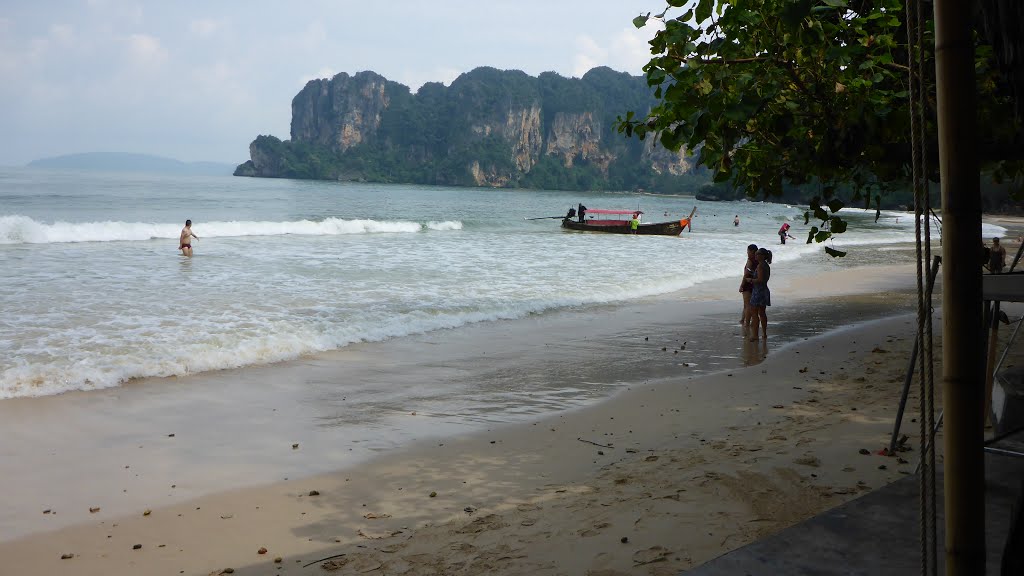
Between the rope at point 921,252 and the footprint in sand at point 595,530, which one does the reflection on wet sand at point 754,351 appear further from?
the rope at point 921,252

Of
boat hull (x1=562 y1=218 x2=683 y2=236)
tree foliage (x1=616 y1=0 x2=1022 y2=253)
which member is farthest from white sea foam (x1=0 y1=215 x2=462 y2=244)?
tree foliage (x1=616 y1=0 x2=1022 y2=253)

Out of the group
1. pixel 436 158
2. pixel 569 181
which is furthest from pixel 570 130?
pixel 436 158

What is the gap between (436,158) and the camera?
18138 centimetres

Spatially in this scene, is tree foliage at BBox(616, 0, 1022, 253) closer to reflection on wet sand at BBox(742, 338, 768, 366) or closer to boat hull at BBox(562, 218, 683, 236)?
reflection on wet sand at BBox(742, 338, 768, 366)

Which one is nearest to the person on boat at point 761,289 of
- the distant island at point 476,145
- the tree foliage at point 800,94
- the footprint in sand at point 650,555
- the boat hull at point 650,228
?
the tree foliage at point 800,94

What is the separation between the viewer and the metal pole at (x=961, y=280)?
5.92 ft

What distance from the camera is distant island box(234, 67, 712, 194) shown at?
574 feet

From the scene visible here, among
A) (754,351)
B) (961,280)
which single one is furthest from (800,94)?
(754,351)

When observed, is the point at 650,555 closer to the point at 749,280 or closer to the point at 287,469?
the point at 287,469

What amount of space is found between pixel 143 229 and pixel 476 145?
5829 inches

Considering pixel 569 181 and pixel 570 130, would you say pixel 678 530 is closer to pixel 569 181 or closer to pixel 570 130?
pixel 569 181

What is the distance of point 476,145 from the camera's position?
591 feet

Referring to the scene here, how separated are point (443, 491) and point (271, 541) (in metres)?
1.28

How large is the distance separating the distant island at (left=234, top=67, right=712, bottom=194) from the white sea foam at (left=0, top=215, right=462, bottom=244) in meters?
127
